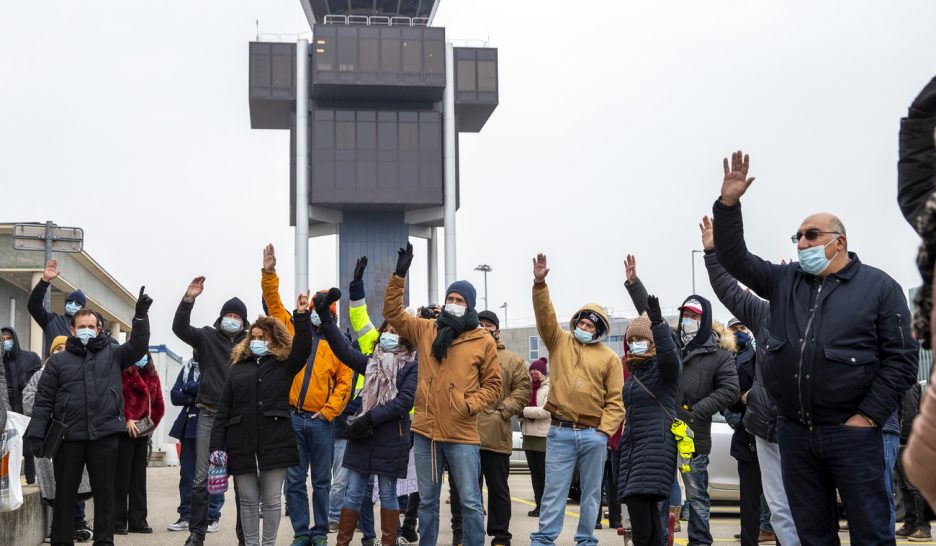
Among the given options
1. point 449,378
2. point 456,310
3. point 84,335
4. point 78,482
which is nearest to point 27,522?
point 78,482

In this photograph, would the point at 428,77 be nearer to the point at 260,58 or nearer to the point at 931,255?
the point at 260,58

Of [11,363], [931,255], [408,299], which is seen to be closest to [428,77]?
[408,299]

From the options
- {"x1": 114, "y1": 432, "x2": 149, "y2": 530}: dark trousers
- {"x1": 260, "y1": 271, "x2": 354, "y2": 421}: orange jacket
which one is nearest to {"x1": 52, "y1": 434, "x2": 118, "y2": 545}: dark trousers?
{"x1": 260, "y1": 271, "x2": 354, "y2": 421}: orange jacket

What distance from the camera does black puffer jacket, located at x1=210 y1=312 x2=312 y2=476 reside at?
28.6ft

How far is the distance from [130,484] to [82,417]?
9.90 feet

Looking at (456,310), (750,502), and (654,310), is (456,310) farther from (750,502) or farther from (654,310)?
(750,502)

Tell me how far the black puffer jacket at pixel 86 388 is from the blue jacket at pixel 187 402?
216cm

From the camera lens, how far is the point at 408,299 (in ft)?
228

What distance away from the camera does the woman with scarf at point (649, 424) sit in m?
8.01

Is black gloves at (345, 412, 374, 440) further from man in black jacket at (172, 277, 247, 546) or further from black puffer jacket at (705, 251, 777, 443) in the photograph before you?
black puffer jacket at (705, 251, 777, 443)

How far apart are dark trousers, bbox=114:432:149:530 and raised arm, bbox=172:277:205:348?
1.60 meters

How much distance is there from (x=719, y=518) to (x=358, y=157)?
49146 millimetres

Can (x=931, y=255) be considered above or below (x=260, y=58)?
below

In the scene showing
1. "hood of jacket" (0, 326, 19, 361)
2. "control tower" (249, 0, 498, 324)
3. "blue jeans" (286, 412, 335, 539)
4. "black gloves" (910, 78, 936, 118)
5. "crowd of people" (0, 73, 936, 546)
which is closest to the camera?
"black gloves" (910, 78, 936, 118)
